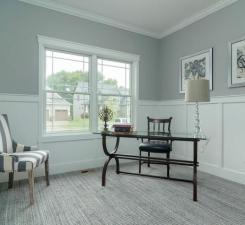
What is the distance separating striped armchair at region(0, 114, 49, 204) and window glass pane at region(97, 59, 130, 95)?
1.59 meters

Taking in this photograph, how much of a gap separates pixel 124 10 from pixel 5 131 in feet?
8.36

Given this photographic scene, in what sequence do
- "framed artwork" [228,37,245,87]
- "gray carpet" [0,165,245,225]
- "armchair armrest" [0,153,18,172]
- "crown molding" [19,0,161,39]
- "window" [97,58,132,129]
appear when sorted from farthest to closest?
"window" [97,58,132,129]
"crown molding" [19,0,161,39]
"framed artwork" [228,37,245,87]
"armchair armrest" [0,153,18,172]
"gray carpet" [0,165,245,225]

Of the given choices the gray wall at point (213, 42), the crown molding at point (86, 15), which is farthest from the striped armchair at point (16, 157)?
the gray wall at point (213, 42)

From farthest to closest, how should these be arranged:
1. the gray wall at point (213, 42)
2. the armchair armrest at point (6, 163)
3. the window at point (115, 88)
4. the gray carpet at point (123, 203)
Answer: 1. the window at point (115, 88)
2. the gray wall at point (213, 42)
3. the armchair armrest at point (6, 163)
4. the gray carpet at point (123, 203)

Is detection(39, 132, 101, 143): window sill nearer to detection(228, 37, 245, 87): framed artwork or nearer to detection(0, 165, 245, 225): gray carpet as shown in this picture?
detection(0, 165, 245, 225): gray carpet

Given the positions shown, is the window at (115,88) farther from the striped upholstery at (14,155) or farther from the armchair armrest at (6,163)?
the armchair armrest at (6,163)

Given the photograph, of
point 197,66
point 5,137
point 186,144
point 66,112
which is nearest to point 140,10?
point 197,66

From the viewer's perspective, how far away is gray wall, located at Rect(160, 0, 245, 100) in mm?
2746

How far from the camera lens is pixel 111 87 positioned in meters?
3.64

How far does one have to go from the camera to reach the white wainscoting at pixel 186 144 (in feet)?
8.86

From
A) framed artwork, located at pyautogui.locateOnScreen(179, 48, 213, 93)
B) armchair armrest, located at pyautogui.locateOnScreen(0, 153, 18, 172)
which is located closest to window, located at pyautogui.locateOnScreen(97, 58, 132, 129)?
framed artwork, located at pyautogui.locateOnScreen(179, 48, 213, 93)

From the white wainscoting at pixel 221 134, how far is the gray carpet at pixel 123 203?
9.0 inches

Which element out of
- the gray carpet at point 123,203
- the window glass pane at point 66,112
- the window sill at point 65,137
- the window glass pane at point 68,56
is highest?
the window glass pane at point 68,56

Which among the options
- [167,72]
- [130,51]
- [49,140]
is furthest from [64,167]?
[167,72]
